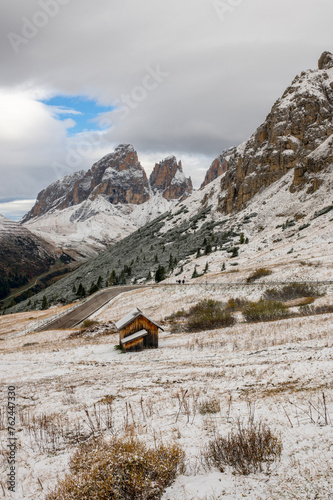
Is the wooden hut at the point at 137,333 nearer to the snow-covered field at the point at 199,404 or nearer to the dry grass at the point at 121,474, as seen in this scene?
the snow-covered field at the point at 199,404

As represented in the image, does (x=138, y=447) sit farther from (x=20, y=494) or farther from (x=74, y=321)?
(x=74, y=321)

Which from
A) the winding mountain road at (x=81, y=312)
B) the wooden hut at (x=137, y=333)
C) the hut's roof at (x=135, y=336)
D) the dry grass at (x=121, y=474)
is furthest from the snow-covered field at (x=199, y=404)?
the winding mountain road at (x=81, y=312)

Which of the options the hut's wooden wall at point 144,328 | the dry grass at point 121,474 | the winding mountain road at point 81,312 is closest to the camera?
the dry grass at point 121,474

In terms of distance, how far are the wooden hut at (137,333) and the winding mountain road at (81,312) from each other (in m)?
19.6

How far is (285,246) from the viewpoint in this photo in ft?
187

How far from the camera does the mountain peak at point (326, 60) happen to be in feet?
363

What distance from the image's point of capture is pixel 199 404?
26.6 feet

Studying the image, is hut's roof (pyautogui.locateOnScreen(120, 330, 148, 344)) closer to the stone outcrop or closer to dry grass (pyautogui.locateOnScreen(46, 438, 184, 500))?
dry grass (pyautogui.locateOnScreen(46, 438, 184, 500))

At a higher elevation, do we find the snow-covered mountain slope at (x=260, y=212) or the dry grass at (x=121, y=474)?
the snow-covered mountain slope at (x=260, y=212)

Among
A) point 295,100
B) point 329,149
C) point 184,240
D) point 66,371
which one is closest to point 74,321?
point 66,371

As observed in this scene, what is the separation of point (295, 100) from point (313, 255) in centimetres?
8393

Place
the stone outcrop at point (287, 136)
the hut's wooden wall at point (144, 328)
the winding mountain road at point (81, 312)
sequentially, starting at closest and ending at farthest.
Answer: the hut's wooden wall at point (144, 328) → the winding mountain road at point (81, 312) → the stone outcrop at point (287, 136)

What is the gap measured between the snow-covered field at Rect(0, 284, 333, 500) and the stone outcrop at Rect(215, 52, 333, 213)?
268 ft

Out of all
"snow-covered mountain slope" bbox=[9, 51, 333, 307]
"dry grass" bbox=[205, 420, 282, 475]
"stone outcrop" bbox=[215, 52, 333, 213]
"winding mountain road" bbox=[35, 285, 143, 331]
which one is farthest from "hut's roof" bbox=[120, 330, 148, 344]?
"stone outcrop" bbox=[215, 52, 333, 213]
